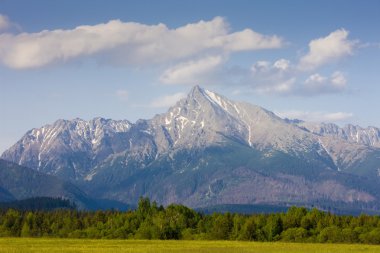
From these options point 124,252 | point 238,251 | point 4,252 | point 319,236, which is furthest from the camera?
point 319,236

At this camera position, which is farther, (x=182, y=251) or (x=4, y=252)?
(x=182, y=251)

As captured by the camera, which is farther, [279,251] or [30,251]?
[279,251]

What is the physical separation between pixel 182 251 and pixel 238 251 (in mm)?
10465

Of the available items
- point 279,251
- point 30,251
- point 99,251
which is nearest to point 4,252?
point 30,251

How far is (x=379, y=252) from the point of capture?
12556 centimetres

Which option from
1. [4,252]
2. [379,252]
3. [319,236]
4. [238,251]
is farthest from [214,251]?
[319,236]

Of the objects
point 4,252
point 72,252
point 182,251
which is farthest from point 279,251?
point 4,252

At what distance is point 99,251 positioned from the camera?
403ft

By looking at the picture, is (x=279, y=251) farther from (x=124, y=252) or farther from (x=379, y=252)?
(x=124, y=252)

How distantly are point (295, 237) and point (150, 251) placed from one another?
275ft

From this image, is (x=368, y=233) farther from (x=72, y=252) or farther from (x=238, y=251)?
(x=72, y=252)

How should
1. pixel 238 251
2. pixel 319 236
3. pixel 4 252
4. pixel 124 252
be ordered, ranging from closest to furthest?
pixel 4 252, pixel 124 252, pixel 238 251, pixel 319 236

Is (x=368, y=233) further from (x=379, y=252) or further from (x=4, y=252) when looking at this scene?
(x=4, y=252)

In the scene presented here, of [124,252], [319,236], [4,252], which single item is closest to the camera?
[4,252]
